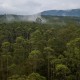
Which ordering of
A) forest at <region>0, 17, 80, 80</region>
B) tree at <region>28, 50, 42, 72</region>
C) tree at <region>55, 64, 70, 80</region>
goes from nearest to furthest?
tree at <region>55, 64, 70, 80</region>, forest at <region>0, 17, 80, 80</region>, tree at <region>28, 50, 42, 72</region>

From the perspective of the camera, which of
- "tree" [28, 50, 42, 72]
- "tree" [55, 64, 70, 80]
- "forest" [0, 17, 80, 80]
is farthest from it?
"tree" [28, 50, 42, 72]

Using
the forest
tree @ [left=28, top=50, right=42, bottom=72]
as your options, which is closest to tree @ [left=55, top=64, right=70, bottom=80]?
the forest

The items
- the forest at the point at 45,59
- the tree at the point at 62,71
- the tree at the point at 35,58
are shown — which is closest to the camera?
the tree at the point at 62,71

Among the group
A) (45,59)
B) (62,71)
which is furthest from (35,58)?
(62,71)

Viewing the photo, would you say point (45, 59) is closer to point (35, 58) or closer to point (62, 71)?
point (35, 58)

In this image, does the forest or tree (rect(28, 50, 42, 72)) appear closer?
the forest

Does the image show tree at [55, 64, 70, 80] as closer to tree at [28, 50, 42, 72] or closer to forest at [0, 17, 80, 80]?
forest at [0, 17, 80, 80]

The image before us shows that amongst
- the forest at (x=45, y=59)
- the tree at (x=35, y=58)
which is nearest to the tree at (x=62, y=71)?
the forest at (x=45, y=59)

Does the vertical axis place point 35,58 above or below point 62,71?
above

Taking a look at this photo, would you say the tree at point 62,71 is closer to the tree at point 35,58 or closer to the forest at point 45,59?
the forest at point 45,59

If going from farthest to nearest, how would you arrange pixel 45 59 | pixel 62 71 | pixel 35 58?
pixel 45 59, pixel 35 58, pixel 62 71

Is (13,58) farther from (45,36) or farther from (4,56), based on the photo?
(45,36)
